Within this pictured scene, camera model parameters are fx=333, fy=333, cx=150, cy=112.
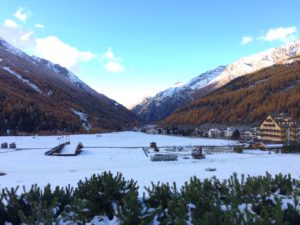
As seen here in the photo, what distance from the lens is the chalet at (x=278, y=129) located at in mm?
102562

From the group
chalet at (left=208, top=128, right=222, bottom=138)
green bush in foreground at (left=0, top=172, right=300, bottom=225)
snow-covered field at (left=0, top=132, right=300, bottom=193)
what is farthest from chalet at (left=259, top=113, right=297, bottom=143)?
green bush in foreground at (left=0, top=172, right=300, bottom=225)

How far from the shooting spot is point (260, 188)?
11781 millimetres

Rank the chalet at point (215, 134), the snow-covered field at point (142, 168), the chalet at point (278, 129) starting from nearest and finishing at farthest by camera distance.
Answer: the snow-covered field at point (142, 168) < the chalet at point (278, 129) < the chalet at point (215, 134)

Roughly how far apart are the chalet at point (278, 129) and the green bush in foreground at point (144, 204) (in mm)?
94346

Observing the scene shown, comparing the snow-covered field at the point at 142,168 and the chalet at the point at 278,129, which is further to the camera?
the chalet at the point at 278,129

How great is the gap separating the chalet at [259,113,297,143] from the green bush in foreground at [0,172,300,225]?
94346mm

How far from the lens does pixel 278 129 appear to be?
10350cm

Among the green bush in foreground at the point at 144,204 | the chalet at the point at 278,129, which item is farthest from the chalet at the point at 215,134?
the green bush in foreground at the point at 144,204

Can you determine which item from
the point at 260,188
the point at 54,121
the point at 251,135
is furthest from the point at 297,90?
the point at 260,188

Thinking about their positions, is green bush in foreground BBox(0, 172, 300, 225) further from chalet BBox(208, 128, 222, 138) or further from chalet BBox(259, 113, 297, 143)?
chalet BBox(208, 128, 222, 138)

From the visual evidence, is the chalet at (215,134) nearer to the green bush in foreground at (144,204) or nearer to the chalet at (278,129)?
the chalet at (278,129)

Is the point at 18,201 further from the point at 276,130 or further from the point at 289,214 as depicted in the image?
the point at 276,130

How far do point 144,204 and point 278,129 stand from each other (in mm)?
100750

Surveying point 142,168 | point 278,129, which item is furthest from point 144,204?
point 278,129
